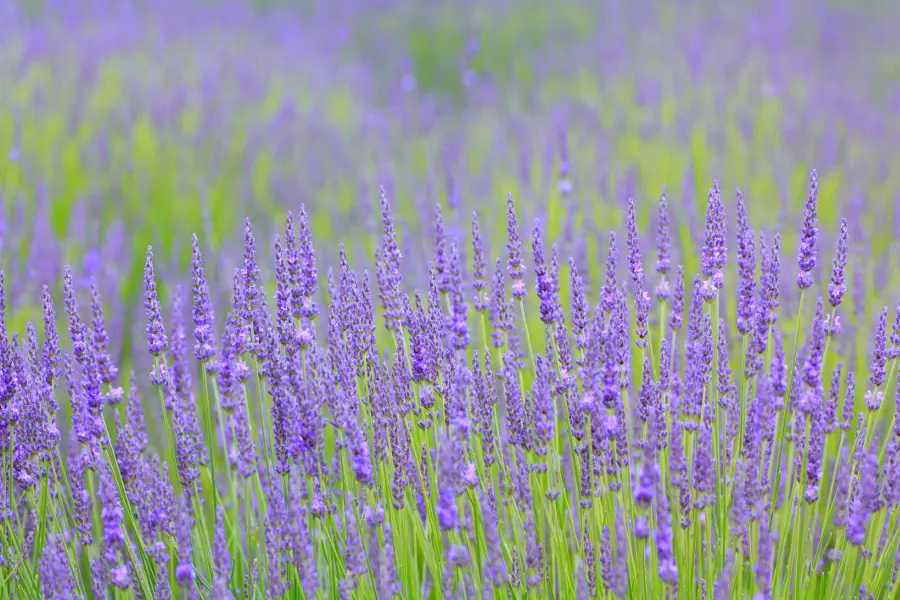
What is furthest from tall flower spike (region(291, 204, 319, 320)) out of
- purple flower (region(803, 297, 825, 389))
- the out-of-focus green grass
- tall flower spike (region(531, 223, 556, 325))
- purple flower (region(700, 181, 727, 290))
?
the out-of-focus green grass

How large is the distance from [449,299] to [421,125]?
484 centimetres

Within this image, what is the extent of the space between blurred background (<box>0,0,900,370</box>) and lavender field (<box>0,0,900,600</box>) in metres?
0.04

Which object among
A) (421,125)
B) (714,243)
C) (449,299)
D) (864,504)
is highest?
(421,125)

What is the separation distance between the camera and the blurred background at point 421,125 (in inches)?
175

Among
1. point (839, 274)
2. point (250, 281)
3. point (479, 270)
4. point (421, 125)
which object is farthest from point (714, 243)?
point (421, 125)

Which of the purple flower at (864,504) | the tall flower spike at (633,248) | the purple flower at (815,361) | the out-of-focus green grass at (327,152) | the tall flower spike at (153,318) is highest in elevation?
the out-of-focus green grass at (327,152)

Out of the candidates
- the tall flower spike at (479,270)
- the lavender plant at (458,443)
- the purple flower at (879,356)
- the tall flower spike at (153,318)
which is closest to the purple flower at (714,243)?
the lavender plant at (458,443)

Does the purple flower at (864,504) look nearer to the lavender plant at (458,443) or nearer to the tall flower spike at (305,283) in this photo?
the lavender plant at (458,443)

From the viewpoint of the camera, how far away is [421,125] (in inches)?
270

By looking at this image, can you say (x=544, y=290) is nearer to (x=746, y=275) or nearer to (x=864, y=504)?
(x=746, y=275)

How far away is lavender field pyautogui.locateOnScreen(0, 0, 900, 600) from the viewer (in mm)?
1808

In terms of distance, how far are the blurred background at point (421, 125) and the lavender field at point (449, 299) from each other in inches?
1.4

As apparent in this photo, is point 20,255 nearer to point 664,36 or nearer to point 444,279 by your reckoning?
point 444,279

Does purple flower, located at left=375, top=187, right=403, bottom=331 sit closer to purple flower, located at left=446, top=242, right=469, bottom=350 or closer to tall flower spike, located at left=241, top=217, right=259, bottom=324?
purple flower, located at left=446, top=242, right=469, bottom=350
